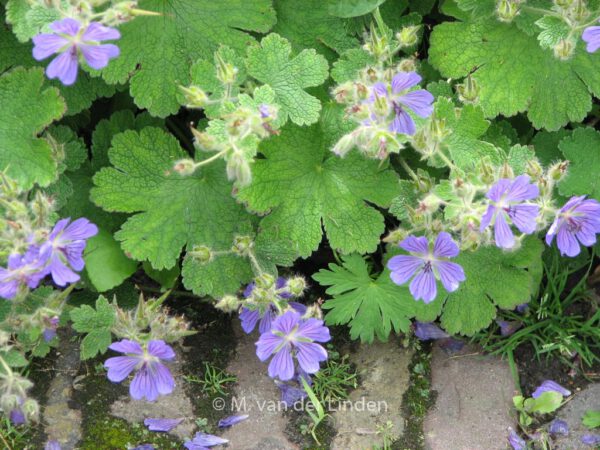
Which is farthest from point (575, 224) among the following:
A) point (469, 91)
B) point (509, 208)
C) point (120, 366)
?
point (120, 366)

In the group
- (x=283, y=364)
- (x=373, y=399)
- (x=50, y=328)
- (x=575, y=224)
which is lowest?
(x=373, y=399)

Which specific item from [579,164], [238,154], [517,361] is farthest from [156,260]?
[579,164]

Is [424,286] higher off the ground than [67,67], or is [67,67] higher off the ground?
[67,67]

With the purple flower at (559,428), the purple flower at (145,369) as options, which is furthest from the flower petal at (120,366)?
the purple flower at (559,428)

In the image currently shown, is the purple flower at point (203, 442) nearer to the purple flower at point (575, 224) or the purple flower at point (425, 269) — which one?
the purple flower at point (425, 269)

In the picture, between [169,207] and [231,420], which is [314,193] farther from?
→ [231,420]
